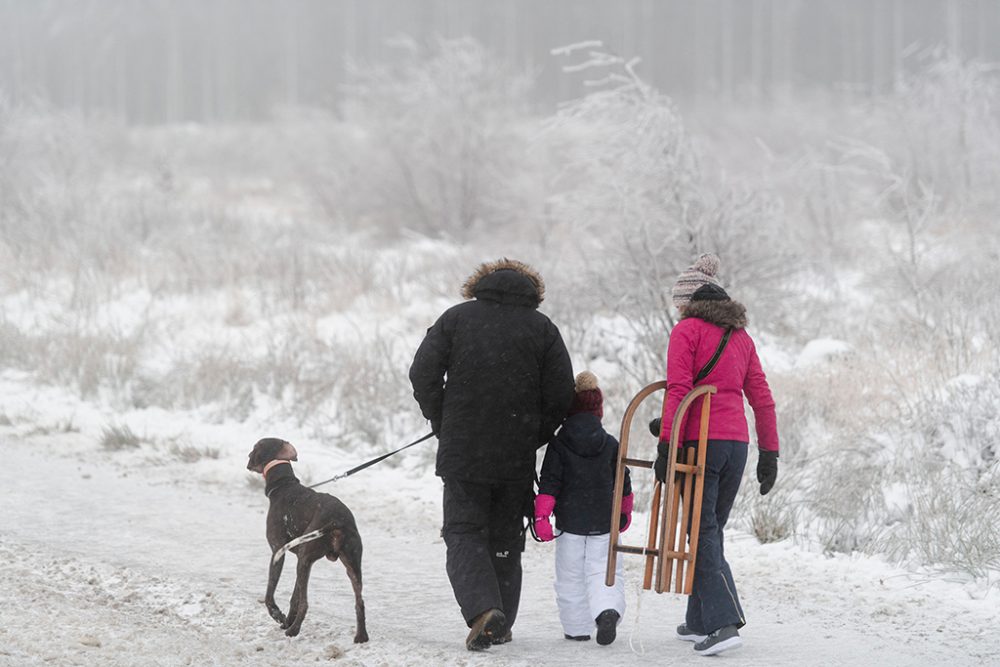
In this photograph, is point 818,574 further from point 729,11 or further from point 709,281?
point 729,11

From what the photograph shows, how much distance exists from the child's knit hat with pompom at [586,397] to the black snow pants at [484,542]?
404mm

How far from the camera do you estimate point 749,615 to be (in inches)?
215

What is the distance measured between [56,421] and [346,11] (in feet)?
236

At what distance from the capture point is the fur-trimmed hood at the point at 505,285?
15.9 feet

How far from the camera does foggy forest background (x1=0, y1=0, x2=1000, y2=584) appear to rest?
26.6ft

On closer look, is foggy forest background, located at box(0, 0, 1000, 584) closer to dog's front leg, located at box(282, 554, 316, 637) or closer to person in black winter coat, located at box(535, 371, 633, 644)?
person in black winter coat, located at box(535, 371, 633, 644)

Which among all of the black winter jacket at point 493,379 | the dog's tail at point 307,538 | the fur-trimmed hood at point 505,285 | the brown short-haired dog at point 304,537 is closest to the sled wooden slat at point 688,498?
the black winter jacket at point 493,379

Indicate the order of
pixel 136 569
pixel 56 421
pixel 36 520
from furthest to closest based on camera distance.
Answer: pixel 56 421
pixel 36 520
pixel 136 569

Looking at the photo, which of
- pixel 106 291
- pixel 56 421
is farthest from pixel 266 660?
pixel 106 291

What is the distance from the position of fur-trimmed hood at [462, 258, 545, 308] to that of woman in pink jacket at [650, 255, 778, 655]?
661 mm

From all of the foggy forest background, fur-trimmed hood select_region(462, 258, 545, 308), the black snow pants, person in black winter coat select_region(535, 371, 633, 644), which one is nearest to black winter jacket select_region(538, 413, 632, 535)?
person in black winter coat select_region(535, 371, 633, 644)

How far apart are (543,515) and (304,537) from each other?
1020 mm

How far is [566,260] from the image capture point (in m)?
14.3

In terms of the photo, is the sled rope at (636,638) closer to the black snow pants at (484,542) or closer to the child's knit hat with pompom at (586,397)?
the black snow pants at (484,542)
